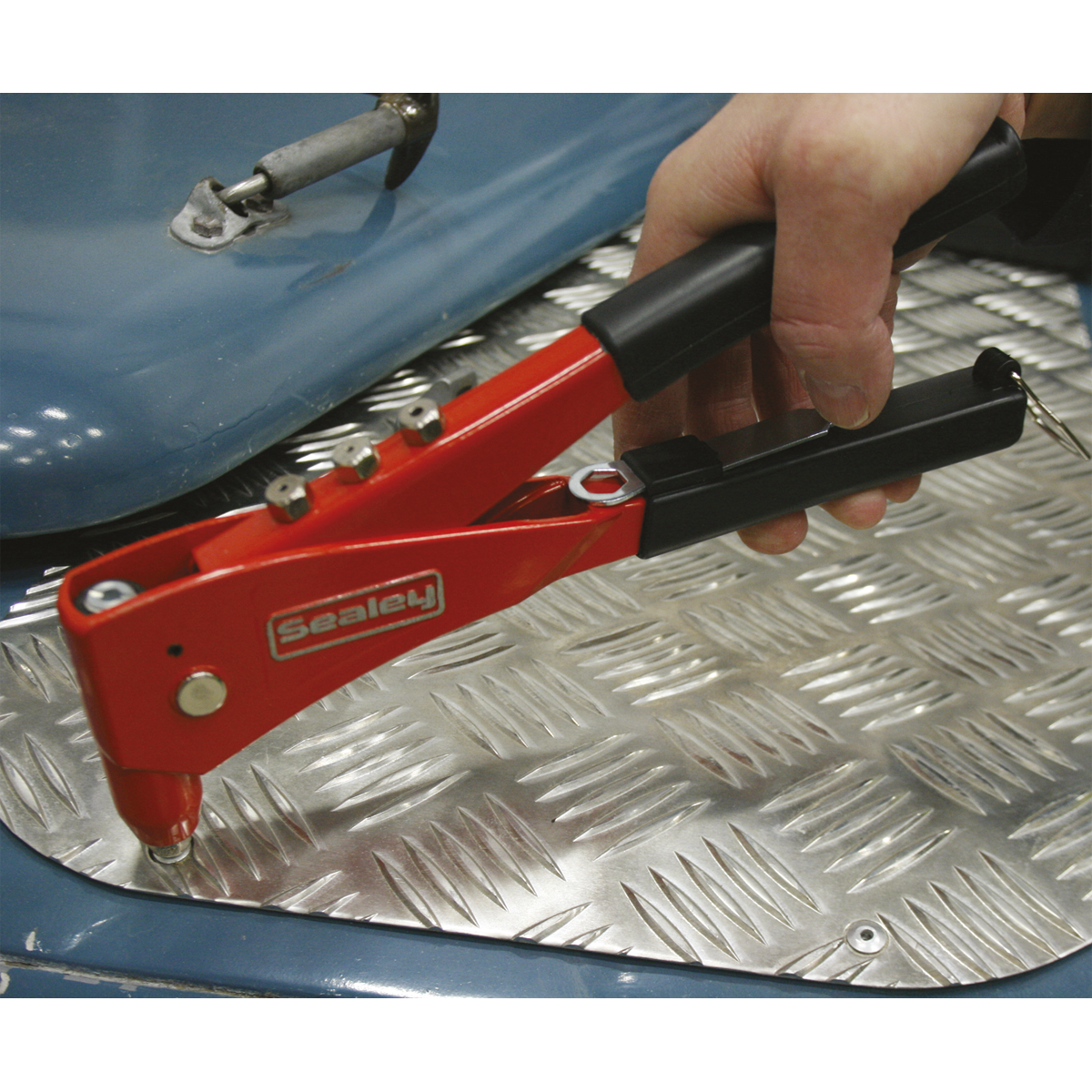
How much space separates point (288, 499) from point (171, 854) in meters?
0.35

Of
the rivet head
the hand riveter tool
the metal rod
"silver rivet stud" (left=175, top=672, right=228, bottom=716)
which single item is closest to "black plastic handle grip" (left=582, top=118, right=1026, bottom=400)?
the hand riveter tool

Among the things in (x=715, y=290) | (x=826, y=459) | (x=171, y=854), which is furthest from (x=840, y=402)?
(x=171, y=854)

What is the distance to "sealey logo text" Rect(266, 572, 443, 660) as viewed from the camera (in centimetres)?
74

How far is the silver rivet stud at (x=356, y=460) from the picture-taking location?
0.73 m

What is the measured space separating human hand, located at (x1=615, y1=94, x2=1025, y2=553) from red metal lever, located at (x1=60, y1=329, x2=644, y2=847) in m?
0.19

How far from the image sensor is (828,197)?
0.79 metres

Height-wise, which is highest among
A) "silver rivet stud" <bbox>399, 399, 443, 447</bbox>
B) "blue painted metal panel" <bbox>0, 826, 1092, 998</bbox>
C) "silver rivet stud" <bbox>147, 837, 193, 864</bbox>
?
"silver rivet stud" <bbox>399, 399, 443, 447</bbox>

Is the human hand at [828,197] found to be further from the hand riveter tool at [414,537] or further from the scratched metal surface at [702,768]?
the scratched metal surface at [702,768]

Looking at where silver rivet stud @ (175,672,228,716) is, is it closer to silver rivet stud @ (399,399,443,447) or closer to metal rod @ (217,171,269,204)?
silver rivet stud @ (399,399,443,447)

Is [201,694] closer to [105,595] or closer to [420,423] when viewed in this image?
[105,595]

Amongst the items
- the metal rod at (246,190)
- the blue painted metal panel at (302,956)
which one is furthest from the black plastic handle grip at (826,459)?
the metal rod at (246,190)

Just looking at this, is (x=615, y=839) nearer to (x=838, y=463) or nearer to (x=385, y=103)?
(x=838, y=463)

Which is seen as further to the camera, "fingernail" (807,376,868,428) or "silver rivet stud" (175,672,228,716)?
"fingernail" (807,376,868,428)

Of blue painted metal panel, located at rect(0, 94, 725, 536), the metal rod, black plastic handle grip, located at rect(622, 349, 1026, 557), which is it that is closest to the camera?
black plastic handle grip, located at rect(622, 349, 1026, 557)
